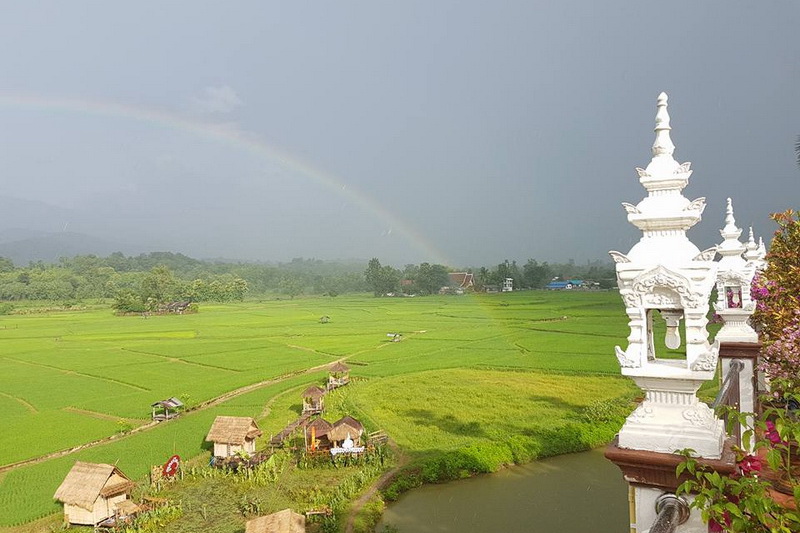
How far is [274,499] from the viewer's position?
1245 centimetres

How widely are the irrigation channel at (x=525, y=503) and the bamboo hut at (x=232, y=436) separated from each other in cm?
463

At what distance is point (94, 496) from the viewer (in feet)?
37.7

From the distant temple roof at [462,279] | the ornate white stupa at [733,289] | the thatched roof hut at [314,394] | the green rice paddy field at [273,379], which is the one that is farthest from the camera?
the distant temple roof at [462,279]

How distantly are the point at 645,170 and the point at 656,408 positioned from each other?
1.53m

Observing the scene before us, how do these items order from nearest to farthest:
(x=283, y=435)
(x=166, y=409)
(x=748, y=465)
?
(x=748, y=465) → (x=283, y=435) → (x=166, y=409)

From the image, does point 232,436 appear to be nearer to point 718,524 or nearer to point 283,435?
point 283,435

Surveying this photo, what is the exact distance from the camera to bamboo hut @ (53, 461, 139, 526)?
455 inches

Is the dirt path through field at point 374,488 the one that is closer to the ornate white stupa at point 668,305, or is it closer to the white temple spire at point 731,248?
the white temple spire at point 731,248

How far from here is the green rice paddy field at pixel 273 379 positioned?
16.5m

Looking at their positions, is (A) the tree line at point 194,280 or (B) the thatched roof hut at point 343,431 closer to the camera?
(B) the thatched roof hut at point 343,431

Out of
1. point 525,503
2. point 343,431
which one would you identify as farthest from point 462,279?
point 525,503

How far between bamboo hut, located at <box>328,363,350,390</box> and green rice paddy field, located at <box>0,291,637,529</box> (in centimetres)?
105

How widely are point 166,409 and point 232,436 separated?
618cm

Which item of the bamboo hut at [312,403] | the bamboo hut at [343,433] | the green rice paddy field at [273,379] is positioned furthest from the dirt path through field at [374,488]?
the bamboo hut at [312,403]
